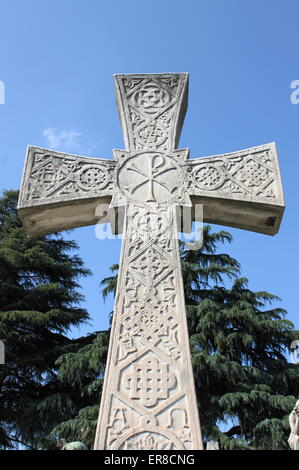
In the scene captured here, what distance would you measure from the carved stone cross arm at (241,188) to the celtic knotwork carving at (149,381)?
193cm

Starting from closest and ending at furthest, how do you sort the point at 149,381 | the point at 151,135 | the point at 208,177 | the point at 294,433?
the point at 149,381 → the point at 294,433 → the point at 208,177 → the point at 151,135

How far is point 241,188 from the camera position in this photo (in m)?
4.92

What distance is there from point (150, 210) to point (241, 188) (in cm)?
104

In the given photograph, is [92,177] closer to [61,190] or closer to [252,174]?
[61,190]

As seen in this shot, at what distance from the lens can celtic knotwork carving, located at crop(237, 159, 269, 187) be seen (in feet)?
16.3

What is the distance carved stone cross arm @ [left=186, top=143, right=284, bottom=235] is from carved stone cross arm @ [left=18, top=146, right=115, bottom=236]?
0.99 m

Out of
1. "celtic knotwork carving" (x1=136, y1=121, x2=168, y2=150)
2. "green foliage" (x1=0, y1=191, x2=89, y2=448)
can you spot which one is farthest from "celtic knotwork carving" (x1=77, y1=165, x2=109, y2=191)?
"green foliage" (x1=0, y1=191, x2=89, y2=448)

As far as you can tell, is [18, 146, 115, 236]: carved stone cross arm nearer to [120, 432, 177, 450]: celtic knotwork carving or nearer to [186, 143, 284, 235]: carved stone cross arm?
[186, 143, 284, 235]: carved stone cross arm

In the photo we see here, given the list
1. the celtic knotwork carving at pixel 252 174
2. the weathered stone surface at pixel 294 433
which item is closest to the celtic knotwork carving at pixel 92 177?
the celtic knotwork carving at pixel 252 174

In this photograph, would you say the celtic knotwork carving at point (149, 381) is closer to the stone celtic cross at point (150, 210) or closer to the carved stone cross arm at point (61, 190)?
the stone celtic cross at point (150, 210)

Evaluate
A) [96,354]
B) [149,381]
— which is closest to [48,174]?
[149,381]

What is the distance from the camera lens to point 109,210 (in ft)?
15.7

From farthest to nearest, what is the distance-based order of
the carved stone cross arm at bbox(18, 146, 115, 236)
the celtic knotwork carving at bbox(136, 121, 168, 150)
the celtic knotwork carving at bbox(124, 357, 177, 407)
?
the celtic knotwork carving at bbox(136, 121, 168, 150) < the carved stone cross arm at bbox(18, 146, 115, 236) < the celtic knotwork carving at bbox(124, 357, 177, 407)

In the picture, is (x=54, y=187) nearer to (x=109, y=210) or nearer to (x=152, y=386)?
(x=109, y=210)
